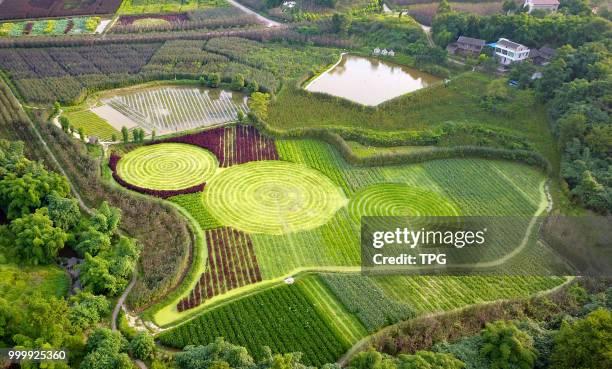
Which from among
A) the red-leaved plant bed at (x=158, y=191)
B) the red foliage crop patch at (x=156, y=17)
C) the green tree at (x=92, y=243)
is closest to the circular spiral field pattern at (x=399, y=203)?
the red-leaved plant bed at (x=158, y=191)

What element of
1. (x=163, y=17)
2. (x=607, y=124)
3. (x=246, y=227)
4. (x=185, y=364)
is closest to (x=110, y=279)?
(x=185, y=364)

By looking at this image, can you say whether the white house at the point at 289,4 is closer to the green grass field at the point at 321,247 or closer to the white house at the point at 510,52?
the white house at the point at 510,52

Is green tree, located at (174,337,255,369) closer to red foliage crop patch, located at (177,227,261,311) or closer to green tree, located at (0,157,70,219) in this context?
red foliage crop patch, located at (177,227,261,311)

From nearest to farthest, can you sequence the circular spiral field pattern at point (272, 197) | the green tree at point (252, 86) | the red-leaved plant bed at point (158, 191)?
the circular spiral field pattern at point (272, 197)
the red-leaved plant bed at point (158, 191)
the green tree at point (252, 86)

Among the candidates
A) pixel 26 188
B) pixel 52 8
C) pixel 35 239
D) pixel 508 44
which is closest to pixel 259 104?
pixel 26 188

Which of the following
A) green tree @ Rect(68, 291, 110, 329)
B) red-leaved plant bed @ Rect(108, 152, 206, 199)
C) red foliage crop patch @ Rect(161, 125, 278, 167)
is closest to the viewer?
green tree @ Rect(68, 291, 110, 329)

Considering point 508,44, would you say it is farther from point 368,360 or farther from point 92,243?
point 92,243

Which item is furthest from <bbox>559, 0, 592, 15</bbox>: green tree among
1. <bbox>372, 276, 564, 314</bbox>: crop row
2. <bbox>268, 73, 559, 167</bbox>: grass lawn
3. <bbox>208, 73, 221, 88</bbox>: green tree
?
<bbox>372, 276, 564, 314</bbox>: crop row

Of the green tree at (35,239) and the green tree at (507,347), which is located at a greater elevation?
the green tree at (35,239)
